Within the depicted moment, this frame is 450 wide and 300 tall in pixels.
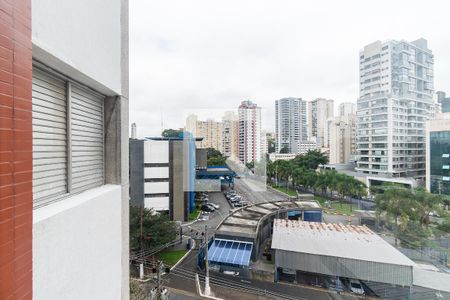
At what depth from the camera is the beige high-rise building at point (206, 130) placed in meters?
14.8

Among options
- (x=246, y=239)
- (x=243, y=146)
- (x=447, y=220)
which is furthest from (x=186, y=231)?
(x=447, y=220)

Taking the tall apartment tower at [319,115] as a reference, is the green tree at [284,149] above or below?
below

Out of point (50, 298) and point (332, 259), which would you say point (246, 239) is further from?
point (50, 298)

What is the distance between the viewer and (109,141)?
1685 mm

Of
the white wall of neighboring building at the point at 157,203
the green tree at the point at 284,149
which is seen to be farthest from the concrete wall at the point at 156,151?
the green tree at the point at 284,149

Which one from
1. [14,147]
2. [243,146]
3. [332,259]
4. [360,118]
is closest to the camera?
[14,147]

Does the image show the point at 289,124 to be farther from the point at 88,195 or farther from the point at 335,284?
the point at 88,195

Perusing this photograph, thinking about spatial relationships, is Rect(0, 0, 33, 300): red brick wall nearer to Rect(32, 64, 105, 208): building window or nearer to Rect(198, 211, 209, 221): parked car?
Rect(32, 64, 105, 208): building window

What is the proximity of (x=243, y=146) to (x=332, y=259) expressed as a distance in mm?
9507

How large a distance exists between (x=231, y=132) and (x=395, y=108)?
15869 millimetres

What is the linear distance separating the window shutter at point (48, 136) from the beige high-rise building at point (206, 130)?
13334 millimetres

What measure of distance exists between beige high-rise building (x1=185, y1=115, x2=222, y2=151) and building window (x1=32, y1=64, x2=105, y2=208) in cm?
1301

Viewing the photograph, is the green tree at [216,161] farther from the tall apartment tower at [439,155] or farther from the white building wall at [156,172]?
the tall apartment tower at [439,155]

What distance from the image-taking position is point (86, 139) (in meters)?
1.43
